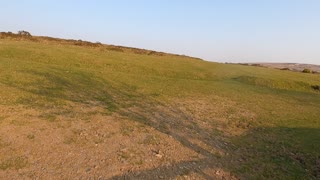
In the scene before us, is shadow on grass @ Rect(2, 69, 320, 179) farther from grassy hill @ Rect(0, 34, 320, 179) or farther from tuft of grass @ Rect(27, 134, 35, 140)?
tuft of grass @ Rect(27, 134, 35, 140)

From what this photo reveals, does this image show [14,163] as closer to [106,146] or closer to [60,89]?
[106,146]

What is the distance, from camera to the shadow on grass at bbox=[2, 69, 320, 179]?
11180mm

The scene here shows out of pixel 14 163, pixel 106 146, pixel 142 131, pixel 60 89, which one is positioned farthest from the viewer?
pixel 60 89

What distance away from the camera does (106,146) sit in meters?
11.9

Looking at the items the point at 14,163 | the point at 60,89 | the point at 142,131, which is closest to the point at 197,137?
the point at 142,131

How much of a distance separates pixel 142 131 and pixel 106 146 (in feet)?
8.37

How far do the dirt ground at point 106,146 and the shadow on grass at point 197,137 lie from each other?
74mm

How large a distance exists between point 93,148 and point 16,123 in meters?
4.17

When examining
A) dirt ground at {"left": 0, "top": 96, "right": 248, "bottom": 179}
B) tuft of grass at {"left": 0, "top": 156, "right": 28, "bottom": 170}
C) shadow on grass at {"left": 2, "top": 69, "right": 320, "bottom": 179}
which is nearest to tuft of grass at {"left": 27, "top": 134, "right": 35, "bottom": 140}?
dirt ground at {"left": 0, "top": 96, "right": 248, "bottom": 179}

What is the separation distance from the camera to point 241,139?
584 inches

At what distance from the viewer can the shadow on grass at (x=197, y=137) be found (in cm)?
1118

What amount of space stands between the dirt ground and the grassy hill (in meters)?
0.03

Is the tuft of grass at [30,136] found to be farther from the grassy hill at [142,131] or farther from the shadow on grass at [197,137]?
the shadow on grass at [197,137]

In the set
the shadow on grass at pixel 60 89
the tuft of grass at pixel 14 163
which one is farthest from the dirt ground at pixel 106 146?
the shadow on grass at pixel 60 89
